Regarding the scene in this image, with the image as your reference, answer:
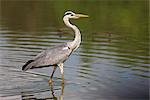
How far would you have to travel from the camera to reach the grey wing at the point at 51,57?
12406 mm

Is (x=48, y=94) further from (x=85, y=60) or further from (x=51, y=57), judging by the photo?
(x=85, y=60)

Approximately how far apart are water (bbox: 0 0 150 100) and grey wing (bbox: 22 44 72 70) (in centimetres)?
49

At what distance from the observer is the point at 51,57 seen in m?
12.6

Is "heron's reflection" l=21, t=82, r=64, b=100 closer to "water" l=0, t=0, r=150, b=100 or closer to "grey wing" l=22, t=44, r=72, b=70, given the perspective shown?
"water" l=0, t=0, r=150, b=100

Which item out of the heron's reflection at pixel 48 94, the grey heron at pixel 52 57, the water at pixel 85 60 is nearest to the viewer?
the heron's reflection at pixel 48 94

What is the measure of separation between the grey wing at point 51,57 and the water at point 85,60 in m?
0.49

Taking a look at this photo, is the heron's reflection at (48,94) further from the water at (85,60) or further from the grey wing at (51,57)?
the grey wing at (51,57)

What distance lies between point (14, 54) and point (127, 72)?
442cm

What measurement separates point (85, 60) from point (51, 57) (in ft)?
9.38

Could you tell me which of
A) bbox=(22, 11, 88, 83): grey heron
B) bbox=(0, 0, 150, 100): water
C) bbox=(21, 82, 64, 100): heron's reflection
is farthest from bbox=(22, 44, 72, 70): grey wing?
bbox=(21, 82, 64, 100): heron's reflection

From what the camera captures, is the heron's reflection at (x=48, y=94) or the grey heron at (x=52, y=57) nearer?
the heron's reflection at (x=48, y=94)

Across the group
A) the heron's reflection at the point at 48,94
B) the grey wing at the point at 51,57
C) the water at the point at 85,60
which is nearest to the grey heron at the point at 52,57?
the grey wing at the point at 51,57

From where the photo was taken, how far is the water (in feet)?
37.6

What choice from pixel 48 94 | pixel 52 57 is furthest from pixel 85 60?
pixel 48 94
